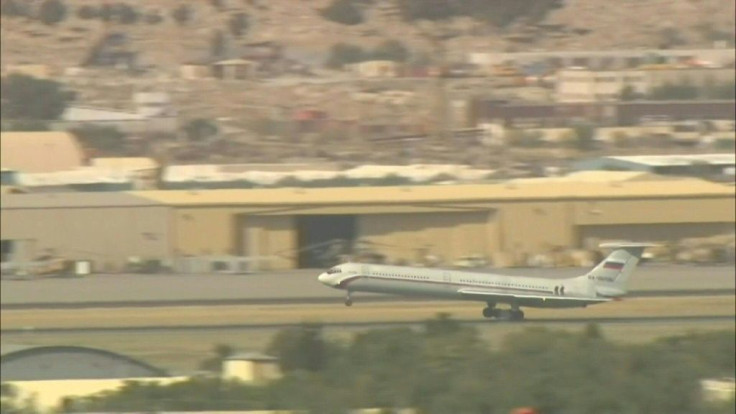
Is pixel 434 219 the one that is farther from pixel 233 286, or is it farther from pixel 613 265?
pixel 613 265

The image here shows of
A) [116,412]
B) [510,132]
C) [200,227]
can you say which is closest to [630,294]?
[200,227]

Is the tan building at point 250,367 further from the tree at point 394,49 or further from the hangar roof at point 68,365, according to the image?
the tree at point 394,49

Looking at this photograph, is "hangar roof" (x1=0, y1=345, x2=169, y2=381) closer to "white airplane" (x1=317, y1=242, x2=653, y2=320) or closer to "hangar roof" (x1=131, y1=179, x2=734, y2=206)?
"hangar roof" (x1=131, y1=179, x2=734, y2=206)

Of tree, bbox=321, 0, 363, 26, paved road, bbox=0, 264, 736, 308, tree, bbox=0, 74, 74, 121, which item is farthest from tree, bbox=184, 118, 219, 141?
tree, bbox=321, 0, 363, 26

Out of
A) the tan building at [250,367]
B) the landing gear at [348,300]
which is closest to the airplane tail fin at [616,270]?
the landing gear at [348,300]

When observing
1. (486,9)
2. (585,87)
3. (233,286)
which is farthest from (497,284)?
(585,87)

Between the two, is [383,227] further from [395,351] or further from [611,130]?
[611,130]
